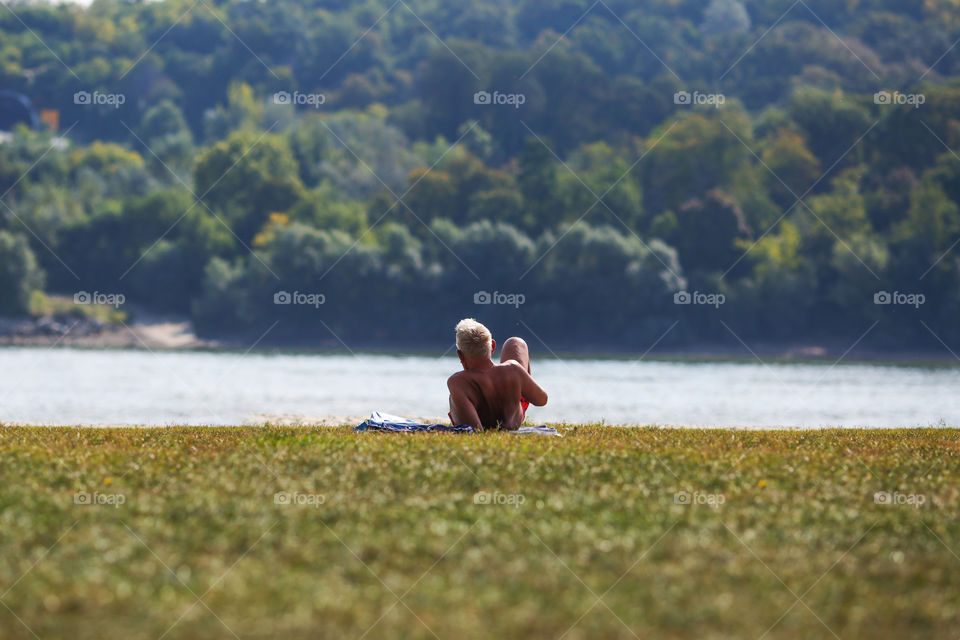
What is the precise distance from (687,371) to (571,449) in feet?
214

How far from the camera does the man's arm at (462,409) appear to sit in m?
20.2

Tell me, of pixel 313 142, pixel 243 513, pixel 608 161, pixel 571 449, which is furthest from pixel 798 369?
pixel 313 142

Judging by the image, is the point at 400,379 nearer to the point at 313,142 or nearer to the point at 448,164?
the point at 448,164

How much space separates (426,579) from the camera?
447 inches

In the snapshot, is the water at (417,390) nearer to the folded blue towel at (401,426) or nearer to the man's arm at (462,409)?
the folded blue towel at (401,426)
